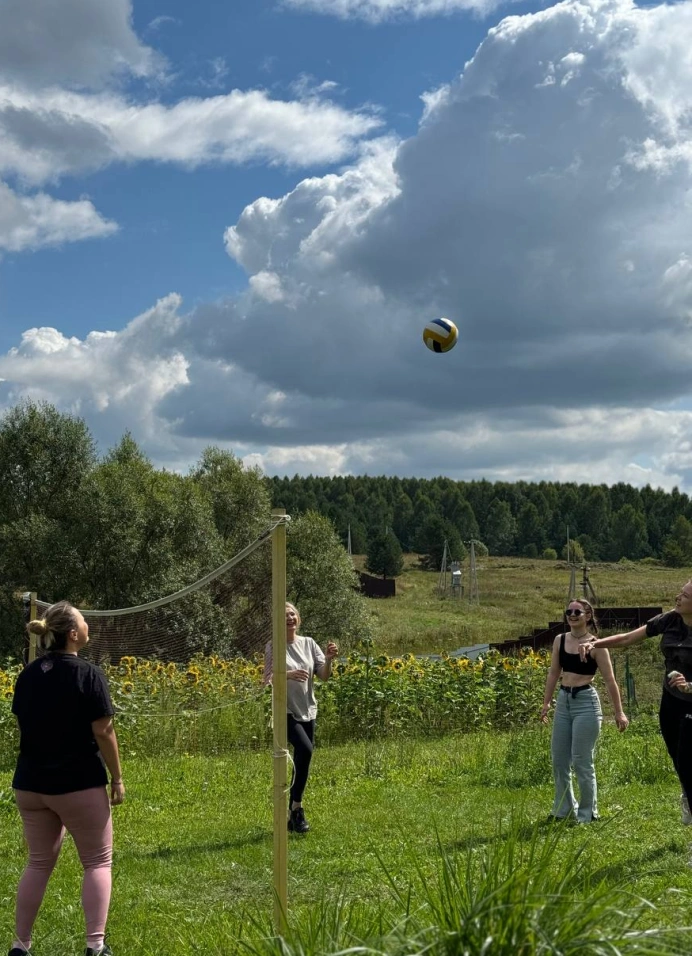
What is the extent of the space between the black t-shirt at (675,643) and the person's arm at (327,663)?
232 centimetres

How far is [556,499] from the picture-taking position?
167m

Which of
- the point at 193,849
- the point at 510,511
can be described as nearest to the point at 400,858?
the point at 193,849

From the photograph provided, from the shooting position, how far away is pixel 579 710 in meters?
7.71

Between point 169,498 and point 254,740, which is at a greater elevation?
point 169,498

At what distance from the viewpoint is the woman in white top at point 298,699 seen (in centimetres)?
762

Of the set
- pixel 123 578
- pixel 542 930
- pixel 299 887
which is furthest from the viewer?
pixel 123 578

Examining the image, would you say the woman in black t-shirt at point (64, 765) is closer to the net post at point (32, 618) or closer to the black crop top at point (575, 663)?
the net post at point (32, 618)

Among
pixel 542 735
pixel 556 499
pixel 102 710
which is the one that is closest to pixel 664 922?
pixel 102 710

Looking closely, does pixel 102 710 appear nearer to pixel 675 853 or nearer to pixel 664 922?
pixel 664 922

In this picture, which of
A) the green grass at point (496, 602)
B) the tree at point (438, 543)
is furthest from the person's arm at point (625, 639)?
the tree at point (438, 543)

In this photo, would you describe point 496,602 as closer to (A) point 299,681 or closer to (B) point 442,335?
(B) point 442,335

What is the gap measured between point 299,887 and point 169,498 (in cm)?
3249

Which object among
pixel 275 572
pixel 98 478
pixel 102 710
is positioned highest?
pixel 98 478

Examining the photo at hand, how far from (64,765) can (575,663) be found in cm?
436
